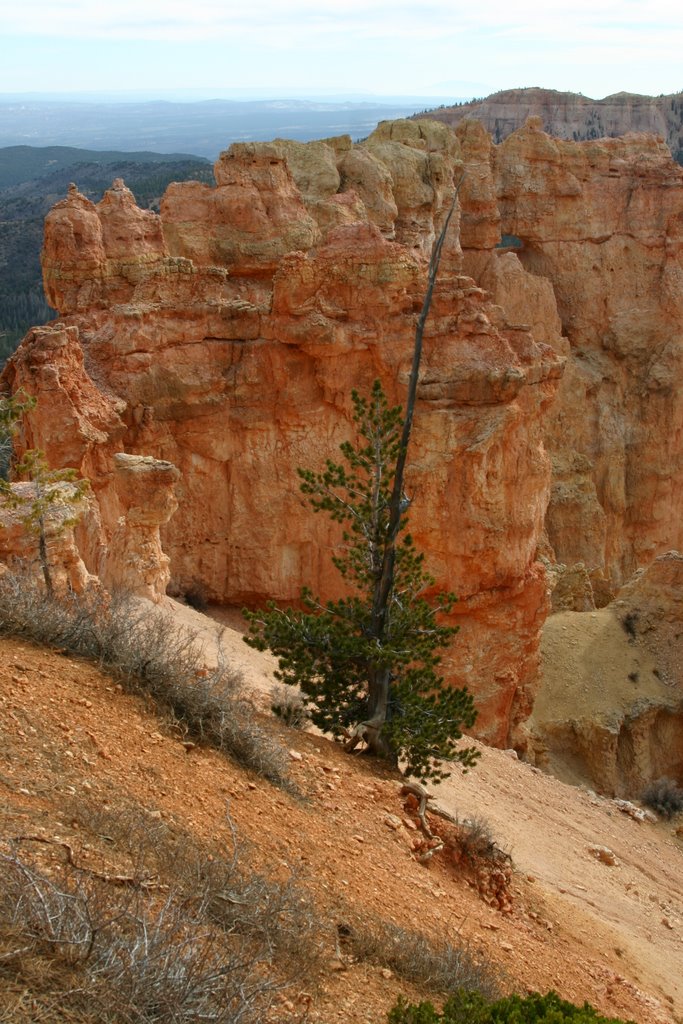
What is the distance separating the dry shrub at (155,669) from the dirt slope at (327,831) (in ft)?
0.59

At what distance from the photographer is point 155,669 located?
8.38 meters

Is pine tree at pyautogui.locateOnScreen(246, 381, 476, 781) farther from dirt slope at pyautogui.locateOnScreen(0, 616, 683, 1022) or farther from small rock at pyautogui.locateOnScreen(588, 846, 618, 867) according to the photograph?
small rock at pyautogui.locateOnScreen(588, 846, 618, 867)

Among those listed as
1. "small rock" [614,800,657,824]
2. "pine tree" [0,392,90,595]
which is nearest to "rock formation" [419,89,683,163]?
"small rock" [614,800,657,824]

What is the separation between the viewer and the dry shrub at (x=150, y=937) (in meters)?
4.05

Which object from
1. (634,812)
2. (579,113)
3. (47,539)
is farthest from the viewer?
(579,113)

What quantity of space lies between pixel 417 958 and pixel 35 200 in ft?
Answer: 278

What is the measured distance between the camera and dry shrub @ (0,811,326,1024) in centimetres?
405

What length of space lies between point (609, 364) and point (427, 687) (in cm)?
2586

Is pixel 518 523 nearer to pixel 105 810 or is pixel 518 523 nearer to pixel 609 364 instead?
pixel 105 810

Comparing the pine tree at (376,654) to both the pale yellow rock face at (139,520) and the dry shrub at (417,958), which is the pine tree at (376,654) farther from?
the pale yellow rock face at (139,520)

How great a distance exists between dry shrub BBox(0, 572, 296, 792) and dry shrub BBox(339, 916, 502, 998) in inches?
79.7

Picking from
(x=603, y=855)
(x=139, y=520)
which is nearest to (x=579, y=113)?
(x=139, y=520)

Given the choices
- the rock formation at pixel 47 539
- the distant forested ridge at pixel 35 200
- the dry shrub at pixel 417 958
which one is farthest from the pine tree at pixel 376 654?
the distant forested ridge at pixel 35 200

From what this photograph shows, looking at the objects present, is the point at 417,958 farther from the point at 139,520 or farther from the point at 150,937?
the point at 139,520
